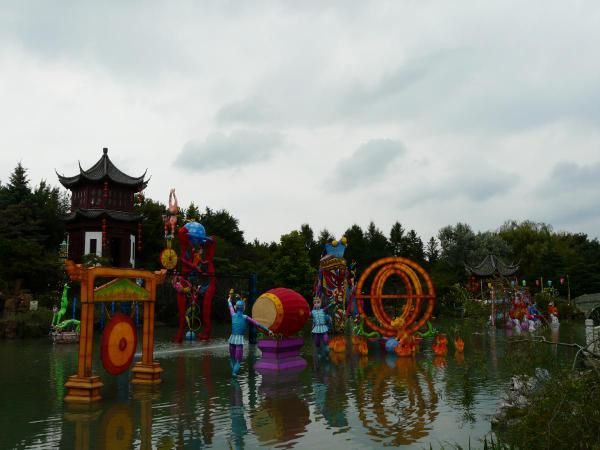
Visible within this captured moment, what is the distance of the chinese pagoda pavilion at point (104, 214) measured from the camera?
1436 inches

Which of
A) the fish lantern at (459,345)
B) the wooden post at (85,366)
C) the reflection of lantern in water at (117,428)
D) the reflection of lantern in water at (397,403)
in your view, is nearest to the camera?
the reflection of lantern in water at (117,428)

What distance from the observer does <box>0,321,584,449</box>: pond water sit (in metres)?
7.55

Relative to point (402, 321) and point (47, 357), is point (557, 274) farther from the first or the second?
point (47, 357)

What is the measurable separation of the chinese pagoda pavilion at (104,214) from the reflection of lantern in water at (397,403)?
88.2 feet

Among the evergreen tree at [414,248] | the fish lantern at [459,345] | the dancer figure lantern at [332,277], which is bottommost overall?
the fish lantern at [459,345]

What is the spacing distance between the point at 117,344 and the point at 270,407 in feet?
11.6

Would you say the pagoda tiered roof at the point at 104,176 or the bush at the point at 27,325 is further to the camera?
the pagoda tiered roof at the point at 104,176

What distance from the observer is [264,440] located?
7.52 m

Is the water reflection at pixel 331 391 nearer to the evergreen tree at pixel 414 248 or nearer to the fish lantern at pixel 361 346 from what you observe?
the fish lantern at pixel 361 346

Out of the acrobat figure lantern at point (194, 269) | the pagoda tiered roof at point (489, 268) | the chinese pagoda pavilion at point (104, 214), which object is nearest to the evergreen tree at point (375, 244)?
the pagoda tiered roof at point (489, 268)

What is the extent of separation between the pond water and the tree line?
17.9 metres

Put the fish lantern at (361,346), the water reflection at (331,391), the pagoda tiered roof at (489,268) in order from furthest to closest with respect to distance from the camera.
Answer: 1. the pagoda tiered roof at (489,268)
2. the fish lantern at (361,346)
3. the water reflection at (331,391)

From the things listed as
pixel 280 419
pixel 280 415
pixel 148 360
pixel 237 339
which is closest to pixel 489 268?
pixel 237 339

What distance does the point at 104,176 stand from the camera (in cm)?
3691
